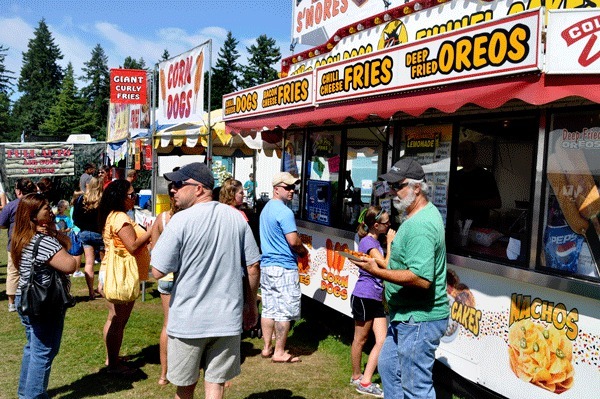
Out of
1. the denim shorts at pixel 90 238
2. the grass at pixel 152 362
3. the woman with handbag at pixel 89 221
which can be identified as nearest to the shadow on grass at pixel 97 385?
the grass at pixel 152 362

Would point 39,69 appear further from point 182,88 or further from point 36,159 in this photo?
point 182,88

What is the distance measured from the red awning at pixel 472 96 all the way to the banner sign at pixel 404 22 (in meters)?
0.46

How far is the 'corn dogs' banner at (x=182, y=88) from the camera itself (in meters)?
7.68

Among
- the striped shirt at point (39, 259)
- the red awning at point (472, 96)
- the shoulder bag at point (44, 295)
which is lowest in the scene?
the shoulder bag at point (44, 295)

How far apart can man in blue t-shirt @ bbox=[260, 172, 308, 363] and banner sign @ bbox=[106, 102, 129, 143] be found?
12679mm

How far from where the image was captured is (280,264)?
5535 millimetres

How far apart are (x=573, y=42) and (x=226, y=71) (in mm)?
79252

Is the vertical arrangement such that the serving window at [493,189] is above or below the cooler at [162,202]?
above

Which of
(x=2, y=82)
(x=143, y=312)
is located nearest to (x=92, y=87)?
(x=2, y=82)

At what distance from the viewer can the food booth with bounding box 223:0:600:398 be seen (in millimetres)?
3578

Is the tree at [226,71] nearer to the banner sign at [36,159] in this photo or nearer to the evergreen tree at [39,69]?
the evergreen tree at [39,69]

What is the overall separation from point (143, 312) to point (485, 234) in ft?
15.5

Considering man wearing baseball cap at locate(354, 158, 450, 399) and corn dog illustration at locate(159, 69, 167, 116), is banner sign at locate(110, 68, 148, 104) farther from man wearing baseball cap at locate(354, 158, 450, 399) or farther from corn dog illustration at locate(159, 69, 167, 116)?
man wearing baseball cap at locate(354, 158, 450, 399)

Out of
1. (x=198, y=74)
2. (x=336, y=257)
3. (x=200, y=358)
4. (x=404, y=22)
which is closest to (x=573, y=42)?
(x=404, y=22)
